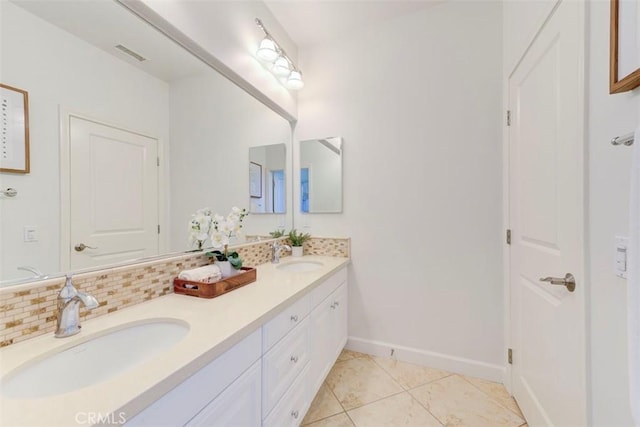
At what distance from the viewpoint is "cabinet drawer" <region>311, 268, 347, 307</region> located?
151 centimetres

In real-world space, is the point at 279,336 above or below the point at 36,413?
below

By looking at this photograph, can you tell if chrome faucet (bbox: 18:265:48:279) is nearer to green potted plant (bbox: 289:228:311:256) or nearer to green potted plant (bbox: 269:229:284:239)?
green potted plant (bbox: 269:229:284:239)

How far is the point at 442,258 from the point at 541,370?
81cm

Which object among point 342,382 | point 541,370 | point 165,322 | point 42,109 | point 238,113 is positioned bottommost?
point 342,382

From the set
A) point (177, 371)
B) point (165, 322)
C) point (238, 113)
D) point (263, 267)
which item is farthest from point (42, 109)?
point (263, 267)

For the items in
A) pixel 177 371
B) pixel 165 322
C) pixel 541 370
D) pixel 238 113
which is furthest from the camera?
pixel 238 113

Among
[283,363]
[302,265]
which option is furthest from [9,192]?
[302,265]

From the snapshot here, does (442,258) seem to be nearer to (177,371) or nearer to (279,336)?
(279,336)

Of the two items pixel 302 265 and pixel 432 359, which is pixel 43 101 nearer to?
pixel 302 265

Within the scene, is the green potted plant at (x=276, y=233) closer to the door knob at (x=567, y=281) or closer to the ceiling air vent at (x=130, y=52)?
the ceiling air vent at (x=130, y=52)

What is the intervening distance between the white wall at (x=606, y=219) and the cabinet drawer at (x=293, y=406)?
1142 mm

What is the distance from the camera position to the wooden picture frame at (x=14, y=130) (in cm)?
75

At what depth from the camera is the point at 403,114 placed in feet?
6.60

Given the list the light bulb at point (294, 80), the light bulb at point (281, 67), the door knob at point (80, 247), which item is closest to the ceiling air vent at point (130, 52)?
the door knob at point (80, 247)
